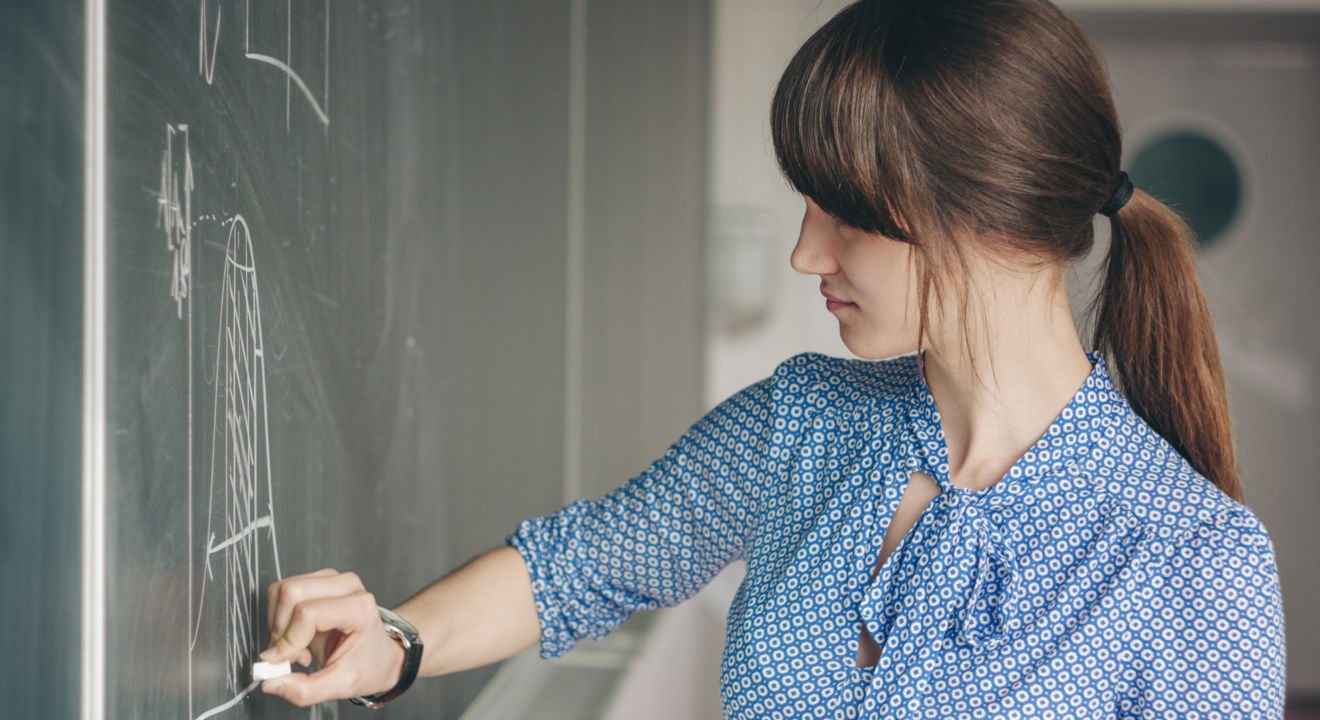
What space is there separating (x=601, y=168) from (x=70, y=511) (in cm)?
178

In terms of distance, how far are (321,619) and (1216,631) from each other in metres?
0.67

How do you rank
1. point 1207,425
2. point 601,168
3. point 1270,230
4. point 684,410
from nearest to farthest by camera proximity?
1. point 1207,425
2. point 601,168
3. point 684,410
4. point 1270,230

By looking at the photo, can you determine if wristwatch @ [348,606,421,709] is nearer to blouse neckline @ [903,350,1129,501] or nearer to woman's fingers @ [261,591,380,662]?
woman's fingers @ [261,591,380,662]

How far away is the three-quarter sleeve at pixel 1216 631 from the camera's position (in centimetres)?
95

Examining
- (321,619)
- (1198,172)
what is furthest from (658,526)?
(1198,172)

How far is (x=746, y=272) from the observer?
3.36m

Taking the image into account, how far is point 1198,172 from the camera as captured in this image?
12.9 feet

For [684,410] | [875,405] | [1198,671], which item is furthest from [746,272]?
[1198,671]

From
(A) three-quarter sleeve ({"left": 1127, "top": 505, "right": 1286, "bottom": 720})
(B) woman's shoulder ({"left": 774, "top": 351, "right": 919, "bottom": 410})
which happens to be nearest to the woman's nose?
(B) woman's shoulder ({"left": 774, "top": 351, "right": 919, "bottom": 410})

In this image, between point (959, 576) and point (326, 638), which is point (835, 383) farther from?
point (326, 638)

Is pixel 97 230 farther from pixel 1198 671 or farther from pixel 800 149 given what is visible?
pixel 1198 671

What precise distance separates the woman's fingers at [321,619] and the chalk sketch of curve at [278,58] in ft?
1.19

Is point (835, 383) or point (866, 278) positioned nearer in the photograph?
point (866, 278)

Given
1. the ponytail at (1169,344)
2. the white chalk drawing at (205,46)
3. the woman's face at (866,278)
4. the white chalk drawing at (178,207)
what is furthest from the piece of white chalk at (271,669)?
the ponytail at (1169,344)
